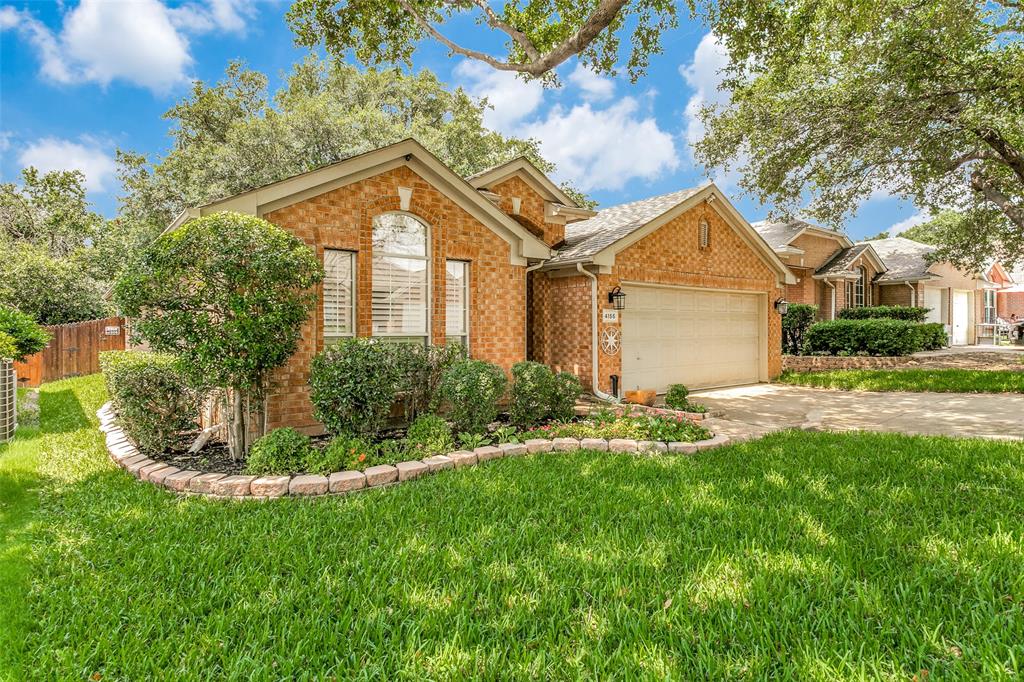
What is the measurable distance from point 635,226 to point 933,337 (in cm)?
1638

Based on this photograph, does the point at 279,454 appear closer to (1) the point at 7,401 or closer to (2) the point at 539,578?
(2) the point at 539,578

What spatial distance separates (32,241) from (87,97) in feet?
66.3

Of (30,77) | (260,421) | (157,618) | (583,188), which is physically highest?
(583,188)

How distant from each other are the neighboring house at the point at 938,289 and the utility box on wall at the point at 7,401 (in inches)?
1161

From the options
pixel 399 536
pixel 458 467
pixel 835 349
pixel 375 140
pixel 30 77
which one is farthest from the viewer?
pixel 375 140

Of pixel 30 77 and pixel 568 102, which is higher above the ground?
pixel 568 102

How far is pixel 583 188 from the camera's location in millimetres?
28219

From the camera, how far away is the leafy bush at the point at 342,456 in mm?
5324

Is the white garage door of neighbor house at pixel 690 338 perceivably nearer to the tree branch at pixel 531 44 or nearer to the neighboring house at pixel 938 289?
the tree branch at pixel 531 44

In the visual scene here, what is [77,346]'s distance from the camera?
16734 mm

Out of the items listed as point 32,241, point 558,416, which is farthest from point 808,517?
point 32,241

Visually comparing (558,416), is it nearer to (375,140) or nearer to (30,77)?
(30,77)

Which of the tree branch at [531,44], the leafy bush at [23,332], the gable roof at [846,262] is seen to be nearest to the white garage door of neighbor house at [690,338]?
the tree branch at [531,44]

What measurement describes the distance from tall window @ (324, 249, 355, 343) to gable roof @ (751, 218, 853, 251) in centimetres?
1794
